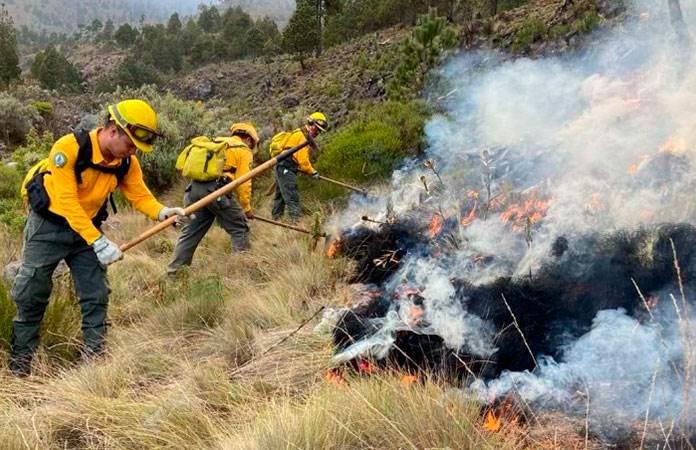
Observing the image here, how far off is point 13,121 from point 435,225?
14015 millimetres

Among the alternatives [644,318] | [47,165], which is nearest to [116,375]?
[47,165]

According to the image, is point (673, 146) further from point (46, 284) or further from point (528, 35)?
point (528, 35)

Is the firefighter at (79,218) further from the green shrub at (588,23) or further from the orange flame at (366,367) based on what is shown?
the green shrub at (588,23)

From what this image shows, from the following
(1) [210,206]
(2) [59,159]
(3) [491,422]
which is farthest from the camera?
(1) [210,206]

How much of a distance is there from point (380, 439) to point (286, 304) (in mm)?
2246

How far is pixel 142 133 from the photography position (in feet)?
11.8

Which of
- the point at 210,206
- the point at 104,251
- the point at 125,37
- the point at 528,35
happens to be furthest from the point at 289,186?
the point at 125,37

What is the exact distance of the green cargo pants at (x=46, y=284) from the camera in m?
3.71

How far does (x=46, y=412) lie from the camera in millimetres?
2893

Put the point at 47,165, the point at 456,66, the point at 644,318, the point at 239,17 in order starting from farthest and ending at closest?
the point at 239,17 < the point at 456,66 < the point at 47,165 < the point at 644,318

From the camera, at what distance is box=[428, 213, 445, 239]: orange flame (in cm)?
495

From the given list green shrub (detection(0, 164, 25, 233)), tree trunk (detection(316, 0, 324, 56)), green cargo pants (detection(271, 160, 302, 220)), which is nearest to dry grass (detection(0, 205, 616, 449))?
green cargo pants (detection(271, 160, 302, 220))

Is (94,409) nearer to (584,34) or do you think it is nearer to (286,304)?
(286,304)

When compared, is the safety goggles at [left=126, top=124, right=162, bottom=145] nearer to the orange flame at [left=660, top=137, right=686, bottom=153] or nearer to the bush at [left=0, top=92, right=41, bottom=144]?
the orange flame at [left=660, top=137, right=686, bottom=153]
